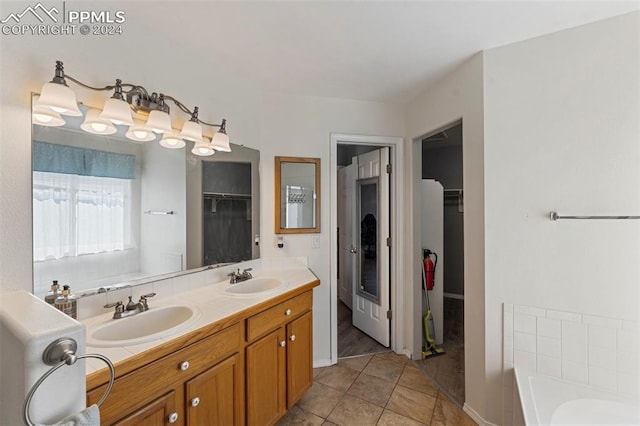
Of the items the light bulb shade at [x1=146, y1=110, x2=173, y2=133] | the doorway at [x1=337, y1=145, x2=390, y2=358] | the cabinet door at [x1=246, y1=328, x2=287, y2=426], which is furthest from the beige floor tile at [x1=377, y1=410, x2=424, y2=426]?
the light bulb shade at [x1=146, y1=110, x2=173, y2=133]

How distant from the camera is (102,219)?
142 centimetres

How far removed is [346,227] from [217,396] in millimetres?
2580

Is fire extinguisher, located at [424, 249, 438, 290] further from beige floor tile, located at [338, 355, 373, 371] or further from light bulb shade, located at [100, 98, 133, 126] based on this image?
light bulb shade, located at [100, 98, 133, 126]

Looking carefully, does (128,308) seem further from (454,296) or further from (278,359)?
(454,296)

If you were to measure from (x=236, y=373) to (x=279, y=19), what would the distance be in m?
1.92

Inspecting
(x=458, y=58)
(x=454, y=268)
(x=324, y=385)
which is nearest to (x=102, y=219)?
(x=324, y=385)

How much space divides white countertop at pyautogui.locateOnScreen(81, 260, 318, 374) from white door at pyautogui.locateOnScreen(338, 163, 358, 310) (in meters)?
1.31

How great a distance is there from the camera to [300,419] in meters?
1.89

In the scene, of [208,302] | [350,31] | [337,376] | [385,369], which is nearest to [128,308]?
[208,302]

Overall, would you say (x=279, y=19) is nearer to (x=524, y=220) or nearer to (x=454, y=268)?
(x=524, y=220)

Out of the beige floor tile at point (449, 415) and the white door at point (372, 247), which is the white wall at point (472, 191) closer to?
the beige floor tile at point (449, 415)

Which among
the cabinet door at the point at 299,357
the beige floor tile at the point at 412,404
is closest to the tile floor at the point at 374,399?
the beige floor tile at the point at 412,404

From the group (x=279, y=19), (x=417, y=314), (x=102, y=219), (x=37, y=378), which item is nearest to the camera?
(x=37, y=378)

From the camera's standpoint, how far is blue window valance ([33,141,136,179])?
3.98 feet
